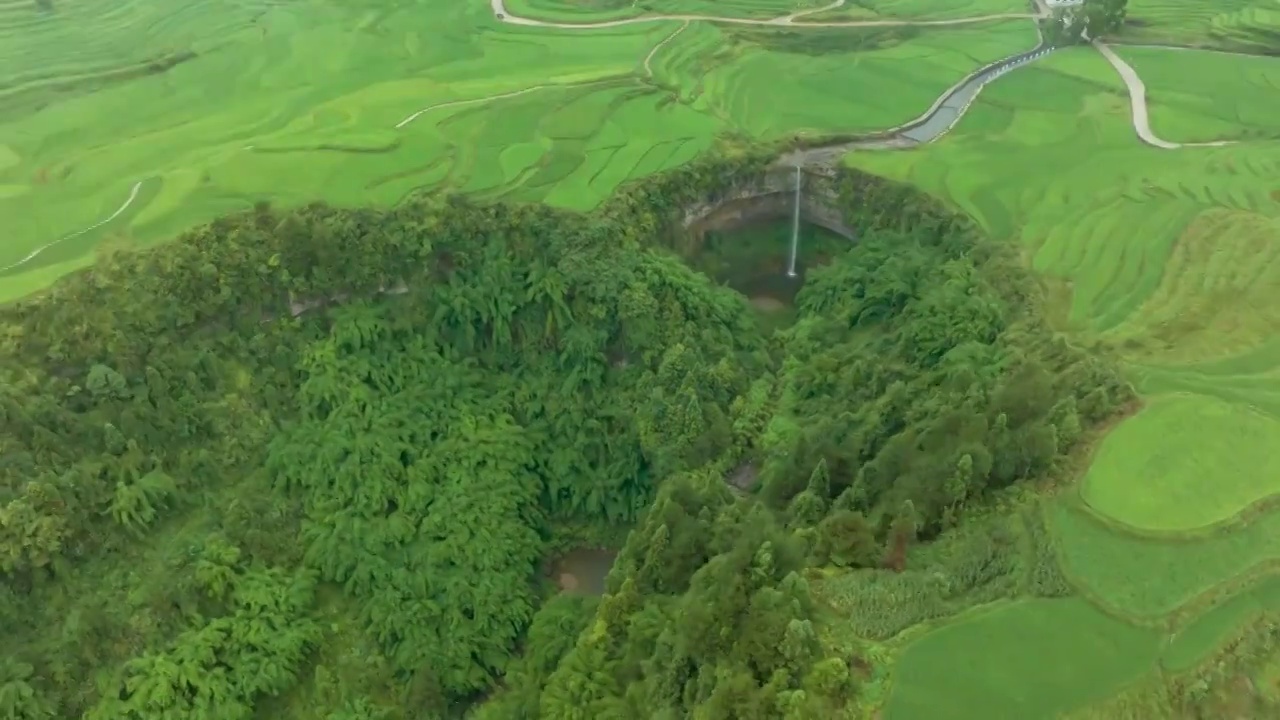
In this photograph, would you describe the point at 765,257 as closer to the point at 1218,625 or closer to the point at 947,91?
the point at 947,91

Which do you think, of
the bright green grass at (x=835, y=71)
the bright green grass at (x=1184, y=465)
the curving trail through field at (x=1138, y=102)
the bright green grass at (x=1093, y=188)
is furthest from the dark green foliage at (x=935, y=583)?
the curving trail through field at (x=1138, y=102)

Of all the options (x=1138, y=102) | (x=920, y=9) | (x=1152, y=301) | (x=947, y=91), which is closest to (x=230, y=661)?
(x=1152, y=301)

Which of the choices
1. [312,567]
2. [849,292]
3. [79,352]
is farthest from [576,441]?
[79,352]

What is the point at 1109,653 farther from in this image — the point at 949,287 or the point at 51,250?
the point at 51,250

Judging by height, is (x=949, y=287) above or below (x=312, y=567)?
above

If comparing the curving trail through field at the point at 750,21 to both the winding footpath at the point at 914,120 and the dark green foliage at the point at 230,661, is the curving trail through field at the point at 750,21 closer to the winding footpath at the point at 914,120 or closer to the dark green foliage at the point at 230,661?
the winding footpath at the point at 914,120

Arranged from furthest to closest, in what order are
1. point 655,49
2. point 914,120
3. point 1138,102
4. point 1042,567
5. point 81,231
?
point 655,49, point 1138,102, point 914,120, point 81,231, point 1042,567
